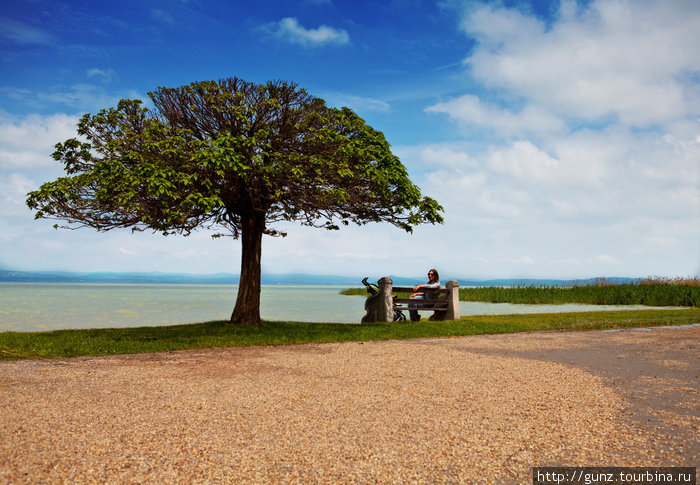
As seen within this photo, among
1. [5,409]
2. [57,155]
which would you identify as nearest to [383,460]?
[5,409]

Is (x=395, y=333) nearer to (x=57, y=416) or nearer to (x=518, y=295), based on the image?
(x=57, y=416)

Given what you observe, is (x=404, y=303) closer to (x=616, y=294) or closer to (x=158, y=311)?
(x=158, y=311)

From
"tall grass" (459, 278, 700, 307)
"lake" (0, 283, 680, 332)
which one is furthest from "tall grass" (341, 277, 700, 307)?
"lake" (0, 283, 680, 332)

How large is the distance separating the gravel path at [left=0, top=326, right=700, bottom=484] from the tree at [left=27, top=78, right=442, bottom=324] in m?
5.13

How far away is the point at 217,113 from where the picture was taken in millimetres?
16203

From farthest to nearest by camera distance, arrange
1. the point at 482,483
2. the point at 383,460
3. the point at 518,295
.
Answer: the point at 518,295, the point at 383,460, the point at 482,483

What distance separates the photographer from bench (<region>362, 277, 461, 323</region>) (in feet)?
68.5

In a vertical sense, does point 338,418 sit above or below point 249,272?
below

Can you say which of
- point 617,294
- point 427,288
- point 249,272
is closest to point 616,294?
point 617,294

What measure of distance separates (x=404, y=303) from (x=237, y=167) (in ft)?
35.0

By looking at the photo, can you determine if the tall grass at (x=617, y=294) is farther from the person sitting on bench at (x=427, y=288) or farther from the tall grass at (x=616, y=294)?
the person sitting on bench at (x=427, y=288)

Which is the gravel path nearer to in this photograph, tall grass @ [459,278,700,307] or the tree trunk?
the tree trunk

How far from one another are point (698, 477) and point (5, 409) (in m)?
8.66

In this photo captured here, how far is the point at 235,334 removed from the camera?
15.9 metres
